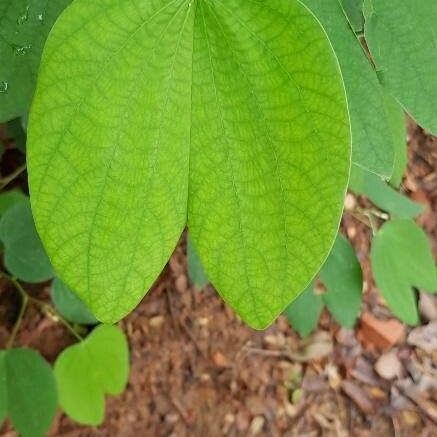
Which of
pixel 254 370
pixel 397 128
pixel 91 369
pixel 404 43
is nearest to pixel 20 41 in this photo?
pixel 404 43

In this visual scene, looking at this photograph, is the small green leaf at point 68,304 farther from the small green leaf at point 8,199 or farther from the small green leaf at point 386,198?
the small green leaf at point 386,198

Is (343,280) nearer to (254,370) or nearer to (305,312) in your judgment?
(305,312)

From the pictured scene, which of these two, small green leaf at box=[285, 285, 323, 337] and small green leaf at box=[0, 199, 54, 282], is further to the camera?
small green leaf at box=[285, 285, 323, 337]

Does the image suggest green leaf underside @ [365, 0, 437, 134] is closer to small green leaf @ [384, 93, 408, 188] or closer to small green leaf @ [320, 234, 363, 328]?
small green leaf @ [384, 93, 408, 188]

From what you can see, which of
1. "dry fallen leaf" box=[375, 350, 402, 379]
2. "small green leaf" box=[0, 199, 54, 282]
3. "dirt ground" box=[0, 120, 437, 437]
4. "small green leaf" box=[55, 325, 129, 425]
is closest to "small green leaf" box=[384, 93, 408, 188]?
"small green leaf" box=[0, 199, 54, 282]

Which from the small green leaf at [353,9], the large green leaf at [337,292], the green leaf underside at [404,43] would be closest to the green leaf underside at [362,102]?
the green leaf underside at [404,43]
